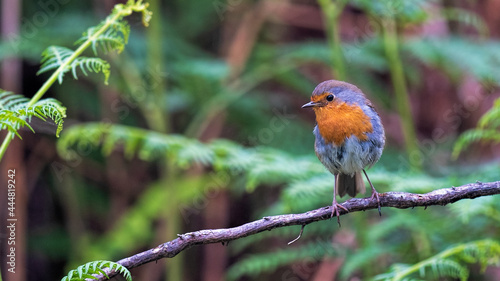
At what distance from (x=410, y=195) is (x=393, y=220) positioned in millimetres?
1295

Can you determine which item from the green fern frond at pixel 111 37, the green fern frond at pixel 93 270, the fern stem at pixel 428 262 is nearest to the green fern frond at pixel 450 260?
the fern stem at pixel 428 262

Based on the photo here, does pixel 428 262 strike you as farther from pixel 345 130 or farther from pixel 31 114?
pixel 31 114

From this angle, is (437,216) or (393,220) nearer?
→ (393,220)

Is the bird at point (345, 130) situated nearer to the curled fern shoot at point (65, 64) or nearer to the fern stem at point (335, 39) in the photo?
the fern stem at point (335, 39)

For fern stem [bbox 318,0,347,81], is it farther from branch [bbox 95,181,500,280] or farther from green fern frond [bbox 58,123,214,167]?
branch [bbox 95,181,500,280]

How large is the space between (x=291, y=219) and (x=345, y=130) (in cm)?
97

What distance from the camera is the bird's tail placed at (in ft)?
9.18

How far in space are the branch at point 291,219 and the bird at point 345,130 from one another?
56 centimetres

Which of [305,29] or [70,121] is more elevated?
[305,29]

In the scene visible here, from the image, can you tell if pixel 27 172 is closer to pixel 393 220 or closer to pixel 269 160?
pixel 269 160

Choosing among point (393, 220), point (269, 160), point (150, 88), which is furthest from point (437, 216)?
point (150, 88)

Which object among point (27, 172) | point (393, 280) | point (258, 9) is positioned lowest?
point (393, 280)

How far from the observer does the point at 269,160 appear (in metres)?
3.21

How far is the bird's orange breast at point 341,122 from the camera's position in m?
2.51
